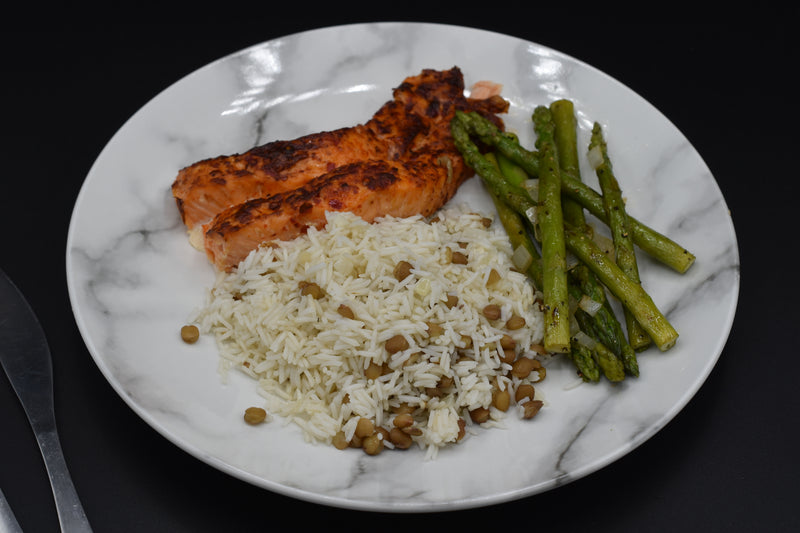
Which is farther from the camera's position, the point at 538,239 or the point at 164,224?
the point at 164,224

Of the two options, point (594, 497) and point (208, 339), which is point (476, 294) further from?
point (208, 339)

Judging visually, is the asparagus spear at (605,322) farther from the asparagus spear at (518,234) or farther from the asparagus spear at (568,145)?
the asparagus spear at (568,145)

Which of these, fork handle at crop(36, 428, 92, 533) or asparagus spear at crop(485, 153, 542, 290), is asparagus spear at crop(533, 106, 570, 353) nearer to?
asparagus spear at crop(485, 153, 542, 290)

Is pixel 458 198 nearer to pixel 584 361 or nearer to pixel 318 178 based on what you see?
pixel 318 178

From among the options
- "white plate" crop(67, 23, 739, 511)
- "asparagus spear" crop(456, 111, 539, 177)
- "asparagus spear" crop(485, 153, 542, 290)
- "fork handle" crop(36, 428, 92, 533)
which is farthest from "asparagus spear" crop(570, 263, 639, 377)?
"fork handle" crop(36, 428, 92, 533)

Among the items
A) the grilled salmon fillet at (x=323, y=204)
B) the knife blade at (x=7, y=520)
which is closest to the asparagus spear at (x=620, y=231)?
the grilled salmon fillet at (x=323, y=204)

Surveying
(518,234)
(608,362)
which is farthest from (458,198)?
(608,362)

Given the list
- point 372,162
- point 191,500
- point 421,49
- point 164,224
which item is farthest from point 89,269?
point 421,49
